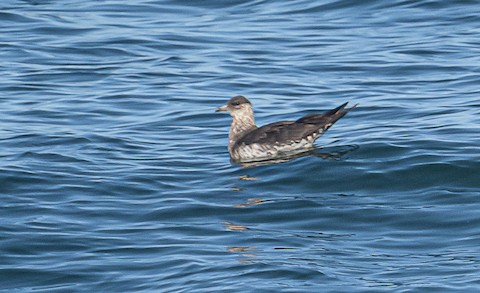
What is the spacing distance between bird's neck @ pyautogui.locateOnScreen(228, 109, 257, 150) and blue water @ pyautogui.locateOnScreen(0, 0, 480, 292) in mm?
286

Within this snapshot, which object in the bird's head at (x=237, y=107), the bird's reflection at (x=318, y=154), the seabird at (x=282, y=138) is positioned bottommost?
the bird's reflection at (x=318, y=154)

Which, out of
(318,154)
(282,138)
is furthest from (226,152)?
(318,154)

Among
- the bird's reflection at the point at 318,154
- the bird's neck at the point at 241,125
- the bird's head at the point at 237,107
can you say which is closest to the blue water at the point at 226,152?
the bird's reflection at the point at 318,154

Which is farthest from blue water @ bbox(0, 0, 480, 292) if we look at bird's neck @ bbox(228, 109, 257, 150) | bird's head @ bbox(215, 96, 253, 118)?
bird's head @ bbox(215, 96, 253, 118)

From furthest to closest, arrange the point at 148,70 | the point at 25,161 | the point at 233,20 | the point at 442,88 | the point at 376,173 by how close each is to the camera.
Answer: the point at 233,20 → the point at 148,70 → the point at 442,88 → the point at 25,161 → the point at 376,173

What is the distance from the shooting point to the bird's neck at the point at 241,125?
1420 cm

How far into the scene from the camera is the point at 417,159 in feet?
42.0

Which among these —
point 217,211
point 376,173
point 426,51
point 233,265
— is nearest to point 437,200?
point 376,173

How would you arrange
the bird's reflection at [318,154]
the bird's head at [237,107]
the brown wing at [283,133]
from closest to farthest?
the bird's reflection at [318,154] → the brown wing at [283,133] → the bird's head at [237,107]

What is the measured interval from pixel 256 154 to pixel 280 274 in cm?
466

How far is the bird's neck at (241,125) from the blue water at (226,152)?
29cm

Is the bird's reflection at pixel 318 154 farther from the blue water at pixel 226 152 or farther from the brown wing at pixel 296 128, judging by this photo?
the brown wing at pixel 296 128

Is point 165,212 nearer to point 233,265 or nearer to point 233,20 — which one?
point 233,265

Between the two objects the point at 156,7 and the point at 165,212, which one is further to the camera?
the point at 156,7
